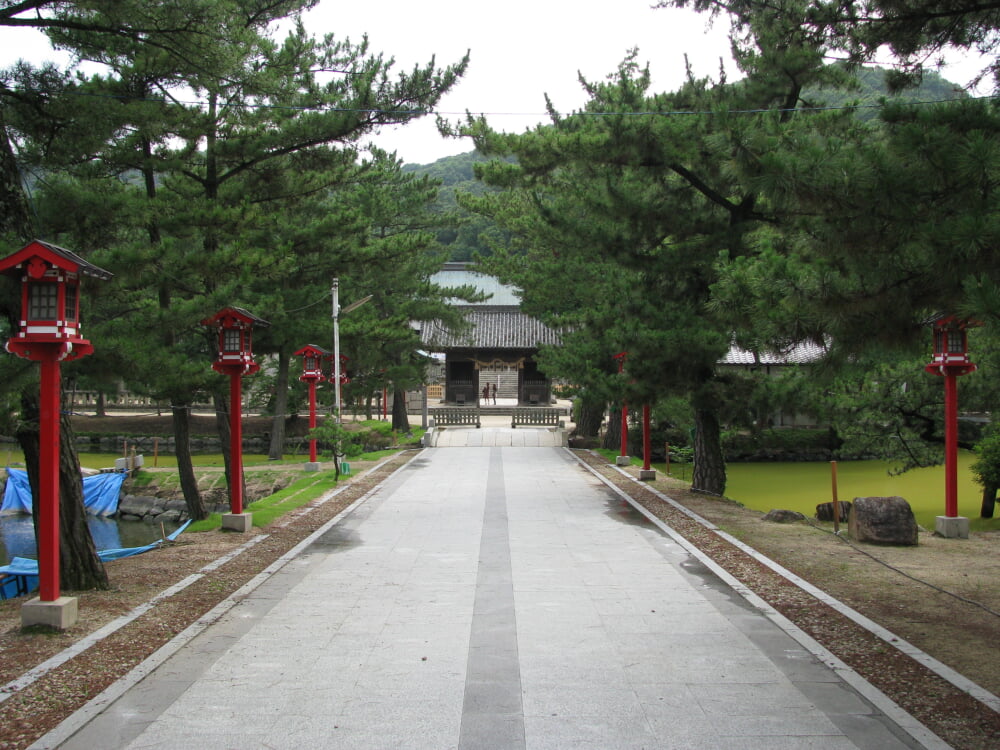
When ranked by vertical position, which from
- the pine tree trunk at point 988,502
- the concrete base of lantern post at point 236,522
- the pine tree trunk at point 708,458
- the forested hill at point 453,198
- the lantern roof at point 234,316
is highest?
the forested hill at point 453,198

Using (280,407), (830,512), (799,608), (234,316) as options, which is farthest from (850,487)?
(280,407)

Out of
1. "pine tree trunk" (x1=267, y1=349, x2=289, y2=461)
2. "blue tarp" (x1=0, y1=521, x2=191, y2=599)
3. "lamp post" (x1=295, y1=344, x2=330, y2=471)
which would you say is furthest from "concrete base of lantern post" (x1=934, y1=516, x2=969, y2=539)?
"pine tree trunk" (x1=267, y1=349, x2=289, y2=461)

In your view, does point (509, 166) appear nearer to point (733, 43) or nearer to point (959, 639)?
point (733, 43)

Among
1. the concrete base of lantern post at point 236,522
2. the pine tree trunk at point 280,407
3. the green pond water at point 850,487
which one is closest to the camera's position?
the concrete base of lantern post at point 236,522

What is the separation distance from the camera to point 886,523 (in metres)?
10.7

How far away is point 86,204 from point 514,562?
7712mm

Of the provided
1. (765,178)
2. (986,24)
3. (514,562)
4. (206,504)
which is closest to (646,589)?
(514,562)

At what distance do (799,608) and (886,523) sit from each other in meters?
4.38

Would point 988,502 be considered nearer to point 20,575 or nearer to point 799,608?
point 799,608

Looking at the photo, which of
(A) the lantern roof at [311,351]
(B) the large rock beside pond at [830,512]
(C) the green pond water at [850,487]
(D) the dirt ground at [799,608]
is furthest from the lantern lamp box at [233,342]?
(C) the green pond water at [850,487]

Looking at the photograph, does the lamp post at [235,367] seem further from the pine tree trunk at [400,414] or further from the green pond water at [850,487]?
the pine tree trunk at [400,414]

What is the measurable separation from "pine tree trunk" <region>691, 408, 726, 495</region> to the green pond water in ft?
7.78

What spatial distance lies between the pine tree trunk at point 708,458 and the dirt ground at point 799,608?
9.37ft

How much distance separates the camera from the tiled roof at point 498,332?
3884cm
